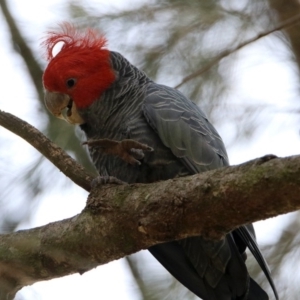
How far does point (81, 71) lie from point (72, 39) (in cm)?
23

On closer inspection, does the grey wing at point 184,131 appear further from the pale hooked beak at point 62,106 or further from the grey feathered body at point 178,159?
the pale hooked beak at point 62,106

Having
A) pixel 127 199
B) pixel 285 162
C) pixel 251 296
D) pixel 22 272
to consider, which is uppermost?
pixel 285 162

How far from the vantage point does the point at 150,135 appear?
2.42 metres

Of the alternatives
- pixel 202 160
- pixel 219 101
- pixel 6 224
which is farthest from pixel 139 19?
pixel 6 224

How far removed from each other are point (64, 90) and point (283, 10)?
3.67 feet

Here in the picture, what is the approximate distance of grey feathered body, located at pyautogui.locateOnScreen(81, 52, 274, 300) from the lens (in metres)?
2.40

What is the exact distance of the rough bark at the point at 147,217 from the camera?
154 cm

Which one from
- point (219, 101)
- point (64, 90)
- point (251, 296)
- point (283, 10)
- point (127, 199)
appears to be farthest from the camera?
point (219, 101)

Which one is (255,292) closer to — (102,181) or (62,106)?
(102,181)

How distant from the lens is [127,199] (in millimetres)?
1896

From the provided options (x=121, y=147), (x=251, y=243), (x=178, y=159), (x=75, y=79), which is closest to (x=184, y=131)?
(x=178, y=159)

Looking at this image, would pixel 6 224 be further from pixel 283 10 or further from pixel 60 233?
pixel 283 10

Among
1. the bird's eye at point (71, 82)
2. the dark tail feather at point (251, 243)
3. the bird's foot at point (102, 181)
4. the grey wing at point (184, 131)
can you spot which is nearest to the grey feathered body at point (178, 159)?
the grey wing at point (184, 131)

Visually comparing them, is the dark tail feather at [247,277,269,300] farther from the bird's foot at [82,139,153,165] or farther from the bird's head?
the bird's head
